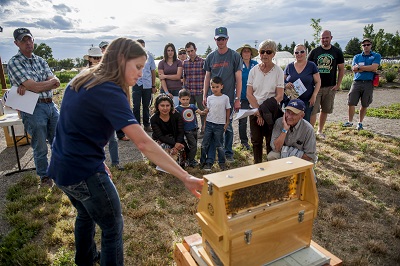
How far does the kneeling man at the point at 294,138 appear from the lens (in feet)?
11.8

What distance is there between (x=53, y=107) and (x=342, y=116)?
27.0ft

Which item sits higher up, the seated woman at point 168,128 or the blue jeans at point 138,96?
the blue jeans at point 138,96

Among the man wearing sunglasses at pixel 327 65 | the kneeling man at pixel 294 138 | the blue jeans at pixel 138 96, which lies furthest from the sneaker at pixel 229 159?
the blue jeans at pixel 138 96

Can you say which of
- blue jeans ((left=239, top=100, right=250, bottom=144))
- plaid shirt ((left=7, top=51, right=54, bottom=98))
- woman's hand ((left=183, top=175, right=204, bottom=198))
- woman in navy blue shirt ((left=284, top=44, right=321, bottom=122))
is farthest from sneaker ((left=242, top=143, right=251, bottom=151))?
woman's hand ((left=183, top=175, right=204, bottom=198))

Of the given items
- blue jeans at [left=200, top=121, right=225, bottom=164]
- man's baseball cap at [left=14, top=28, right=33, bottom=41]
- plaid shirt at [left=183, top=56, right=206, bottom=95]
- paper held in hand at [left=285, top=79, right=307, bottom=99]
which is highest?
man's baseball cap at [left=14, top=28, right=33, bottom=41]

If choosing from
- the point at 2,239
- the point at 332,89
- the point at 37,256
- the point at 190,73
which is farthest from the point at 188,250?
the point at 332,89

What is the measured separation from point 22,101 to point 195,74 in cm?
333

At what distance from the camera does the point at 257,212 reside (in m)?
1.90

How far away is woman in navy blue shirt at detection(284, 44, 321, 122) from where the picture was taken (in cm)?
484

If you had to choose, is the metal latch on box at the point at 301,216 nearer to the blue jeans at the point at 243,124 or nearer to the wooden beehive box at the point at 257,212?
the wooden beehive box at the point at 257,212

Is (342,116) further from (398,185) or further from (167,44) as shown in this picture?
(167,44)

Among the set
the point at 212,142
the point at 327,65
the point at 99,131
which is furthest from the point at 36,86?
the point at 327,65

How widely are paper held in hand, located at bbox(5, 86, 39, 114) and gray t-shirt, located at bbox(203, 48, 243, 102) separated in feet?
9.60

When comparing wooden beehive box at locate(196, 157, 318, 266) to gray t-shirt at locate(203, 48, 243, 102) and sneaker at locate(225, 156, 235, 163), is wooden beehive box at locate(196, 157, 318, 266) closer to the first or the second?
sneaker at locate(225, 156, 235, 163)
